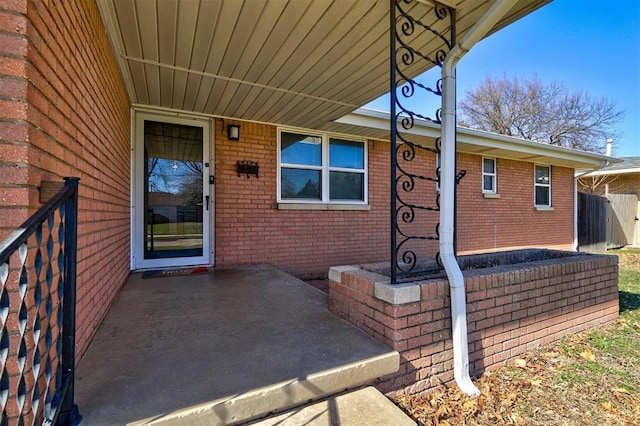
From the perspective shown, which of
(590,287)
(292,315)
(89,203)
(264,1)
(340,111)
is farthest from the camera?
(340,111)

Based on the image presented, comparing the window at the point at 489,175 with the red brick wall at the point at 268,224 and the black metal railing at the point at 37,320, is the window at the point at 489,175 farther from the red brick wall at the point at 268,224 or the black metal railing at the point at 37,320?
the black metal railing at the point at 37,320

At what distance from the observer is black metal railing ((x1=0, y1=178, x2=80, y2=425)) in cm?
92

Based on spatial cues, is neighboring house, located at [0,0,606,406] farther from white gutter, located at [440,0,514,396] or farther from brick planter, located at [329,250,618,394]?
brick planter, located at [329,250,618,394]

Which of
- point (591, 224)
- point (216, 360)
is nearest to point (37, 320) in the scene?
point (216, 360)

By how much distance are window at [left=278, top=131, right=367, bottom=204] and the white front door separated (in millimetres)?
1276

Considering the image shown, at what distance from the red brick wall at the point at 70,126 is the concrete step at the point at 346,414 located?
1.32 m

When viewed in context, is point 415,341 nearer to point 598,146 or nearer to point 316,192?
point 316,192

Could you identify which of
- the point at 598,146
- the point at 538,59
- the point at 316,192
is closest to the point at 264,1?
the point at 316,192

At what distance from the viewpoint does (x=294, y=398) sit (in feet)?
5.18

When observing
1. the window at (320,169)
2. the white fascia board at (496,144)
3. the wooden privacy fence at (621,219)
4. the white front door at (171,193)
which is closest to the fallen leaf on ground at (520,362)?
the window at (320,169)

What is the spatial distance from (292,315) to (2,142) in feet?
6.92

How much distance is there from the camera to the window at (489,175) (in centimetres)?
752

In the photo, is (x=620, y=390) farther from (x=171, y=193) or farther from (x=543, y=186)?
(x=543, y=186)

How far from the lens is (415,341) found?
209 cm
